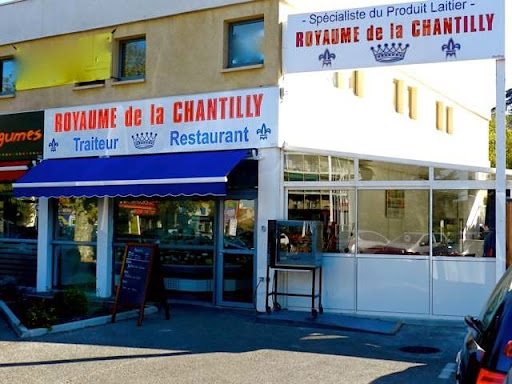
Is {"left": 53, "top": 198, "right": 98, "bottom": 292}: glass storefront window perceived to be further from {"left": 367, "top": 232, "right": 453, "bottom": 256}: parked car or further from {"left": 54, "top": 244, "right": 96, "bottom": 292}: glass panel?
{"left": 367, "top": 232, "right": 453, "bottom": 256}: parked car

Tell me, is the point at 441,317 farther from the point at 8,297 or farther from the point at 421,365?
the point at 8,297

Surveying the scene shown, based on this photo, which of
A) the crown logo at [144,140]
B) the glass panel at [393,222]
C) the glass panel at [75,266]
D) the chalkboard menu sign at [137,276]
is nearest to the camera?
the chalkboard menu sign at [137,276]

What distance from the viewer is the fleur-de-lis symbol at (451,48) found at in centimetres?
945

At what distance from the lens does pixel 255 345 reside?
27.8ft

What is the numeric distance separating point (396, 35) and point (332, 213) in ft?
10.2

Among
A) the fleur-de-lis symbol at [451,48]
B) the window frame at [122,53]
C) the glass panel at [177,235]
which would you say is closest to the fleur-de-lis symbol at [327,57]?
the fleur-de-lis symbol at [451,48]

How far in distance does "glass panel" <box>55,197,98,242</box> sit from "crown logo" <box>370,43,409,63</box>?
21.0 ft

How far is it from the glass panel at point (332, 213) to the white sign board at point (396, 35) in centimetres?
214

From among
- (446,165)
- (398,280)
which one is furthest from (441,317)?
(446,165)

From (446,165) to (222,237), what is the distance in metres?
4.14

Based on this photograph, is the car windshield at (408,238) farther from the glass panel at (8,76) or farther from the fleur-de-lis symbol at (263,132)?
the glass panel at (8,76)

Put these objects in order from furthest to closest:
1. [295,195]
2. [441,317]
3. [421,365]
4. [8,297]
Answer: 1. [8,297]
2. [295,195]
3. [441,317]
4. [421,365]

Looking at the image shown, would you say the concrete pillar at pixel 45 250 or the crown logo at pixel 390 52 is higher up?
the crown logo at pixel 390 52

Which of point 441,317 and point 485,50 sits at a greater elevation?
point 485,50
